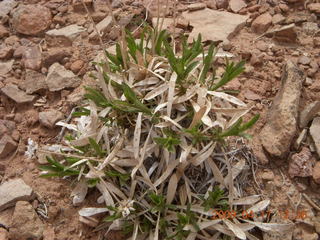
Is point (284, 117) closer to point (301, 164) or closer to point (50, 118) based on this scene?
point (301, 164)

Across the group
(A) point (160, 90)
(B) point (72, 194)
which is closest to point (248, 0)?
(A) point (160, 90)

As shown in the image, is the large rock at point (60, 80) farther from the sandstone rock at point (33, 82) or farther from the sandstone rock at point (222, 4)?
the sandstone rock at point (222, 4)

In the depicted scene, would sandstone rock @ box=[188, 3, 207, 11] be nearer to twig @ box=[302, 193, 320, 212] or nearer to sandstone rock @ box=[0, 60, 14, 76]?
sandstone rock @ box=[0, 60, 14, 76]

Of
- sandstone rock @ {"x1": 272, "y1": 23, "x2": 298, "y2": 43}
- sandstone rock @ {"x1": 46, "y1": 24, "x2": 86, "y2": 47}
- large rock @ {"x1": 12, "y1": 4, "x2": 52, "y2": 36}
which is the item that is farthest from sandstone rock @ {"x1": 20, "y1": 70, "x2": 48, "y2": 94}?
sandstone rock @ {"x1": 272, "y1": 23, "x2": 298, "y2": 43}

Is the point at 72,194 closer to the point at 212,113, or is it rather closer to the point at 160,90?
the point at 160,90

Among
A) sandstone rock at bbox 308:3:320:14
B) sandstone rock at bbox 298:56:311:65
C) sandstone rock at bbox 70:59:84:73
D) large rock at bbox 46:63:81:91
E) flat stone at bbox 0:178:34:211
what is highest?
sandstone rock at bbox 308:3:320:14

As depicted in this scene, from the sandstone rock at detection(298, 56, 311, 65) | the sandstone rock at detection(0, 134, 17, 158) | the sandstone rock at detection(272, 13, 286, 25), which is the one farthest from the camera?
the sandstone rock at detection(272, 13, 286, 25)

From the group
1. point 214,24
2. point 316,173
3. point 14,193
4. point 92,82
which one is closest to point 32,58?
point 92,82
